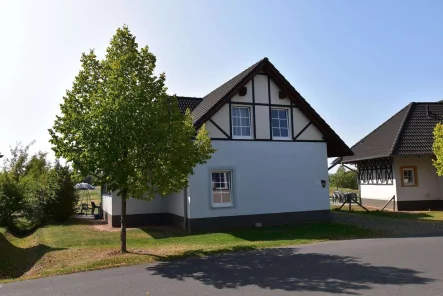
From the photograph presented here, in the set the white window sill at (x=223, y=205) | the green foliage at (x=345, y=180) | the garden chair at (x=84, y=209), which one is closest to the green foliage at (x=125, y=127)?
the white window sill at (x=223, y=205)

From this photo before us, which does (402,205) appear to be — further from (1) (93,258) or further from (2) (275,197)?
(1) (93,258)

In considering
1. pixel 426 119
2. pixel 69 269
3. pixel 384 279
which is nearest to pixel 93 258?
pixel 69 269

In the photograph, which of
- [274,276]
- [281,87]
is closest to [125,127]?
[274,276]

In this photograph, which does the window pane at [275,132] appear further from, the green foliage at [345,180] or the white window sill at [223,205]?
the green foliage at [345,180]

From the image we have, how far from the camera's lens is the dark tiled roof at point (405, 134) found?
824 inches

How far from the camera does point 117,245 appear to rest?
39.6ft

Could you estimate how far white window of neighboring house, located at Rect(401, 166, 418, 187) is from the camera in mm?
21281

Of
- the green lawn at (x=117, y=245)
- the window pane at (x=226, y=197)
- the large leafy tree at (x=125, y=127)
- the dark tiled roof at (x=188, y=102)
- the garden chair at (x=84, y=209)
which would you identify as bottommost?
the green lawn at (x=117, y=245)

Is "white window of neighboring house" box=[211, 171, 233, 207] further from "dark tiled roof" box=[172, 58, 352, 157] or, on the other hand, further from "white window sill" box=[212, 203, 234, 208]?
"dark tiled roof" box=[172, 58, 352, 157]

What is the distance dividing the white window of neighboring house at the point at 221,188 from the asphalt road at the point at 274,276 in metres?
5.03

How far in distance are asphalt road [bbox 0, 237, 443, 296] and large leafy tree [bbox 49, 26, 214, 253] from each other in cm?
261

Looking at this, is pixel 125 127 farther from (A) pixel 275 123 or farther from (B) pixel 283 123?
(B) pixel 283 123

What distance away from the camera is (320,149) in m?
17.0

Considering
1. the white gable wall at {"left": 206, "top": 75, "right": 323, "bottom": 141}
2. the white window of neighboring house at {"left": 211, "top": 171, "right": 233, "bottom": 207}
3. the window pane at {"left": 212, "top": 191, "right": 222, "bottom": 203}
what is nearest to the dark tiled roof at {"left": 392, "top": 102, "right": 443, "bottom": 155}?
the white gable wall at {"left": 206, "top": 75, "right": 323, "bottom": 141}
